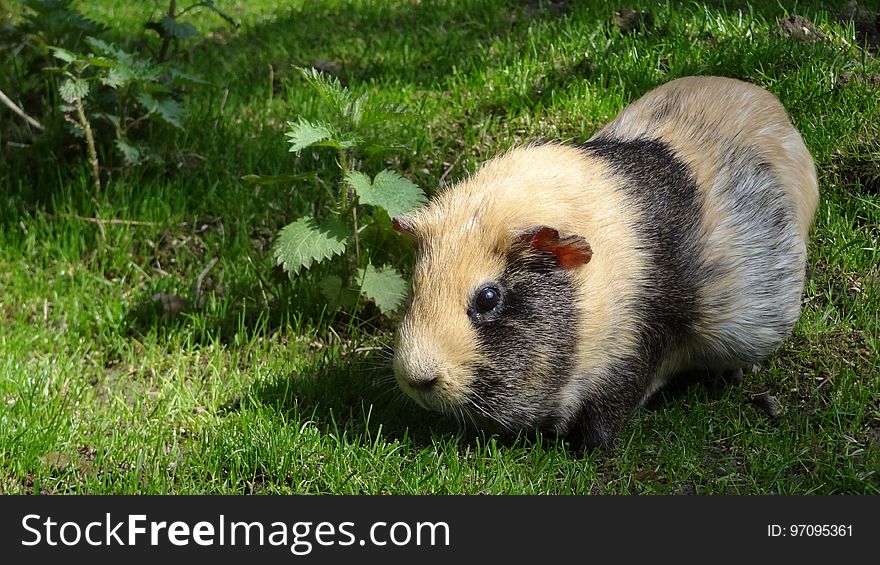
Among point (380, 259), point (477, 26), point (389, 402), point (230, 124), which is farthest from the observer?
point (477, 26)

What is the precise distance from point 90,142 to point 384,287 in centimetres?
196

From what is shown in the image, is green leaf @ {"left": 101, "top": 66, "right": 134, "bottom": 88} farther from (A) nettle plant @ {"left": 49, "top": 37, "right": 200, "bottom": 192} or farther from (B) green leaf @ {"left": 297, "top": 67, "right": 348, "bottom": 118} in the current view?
(B) green leaf @ {"left": 297, "top": 67, "right": 348, "bottom": 118}

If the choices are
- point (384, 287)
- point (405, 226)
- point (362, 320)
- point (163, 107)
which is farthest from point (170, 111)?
point (405, 226)

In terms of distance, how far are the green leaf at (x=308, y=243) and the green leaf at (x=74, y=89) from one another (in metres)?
1.53

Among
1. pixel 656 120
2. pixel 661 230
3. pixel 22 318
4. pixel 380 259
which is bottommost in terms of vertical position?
pixel 22 318

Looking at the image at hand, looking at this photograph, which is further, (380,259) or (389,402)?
(380,259)

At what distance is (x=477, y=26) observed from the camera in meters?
6.48

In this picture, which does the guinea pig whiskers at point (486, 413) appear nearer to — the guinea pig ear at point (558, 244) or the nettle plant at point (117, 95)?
the guinea pig ear at point (558, 244)

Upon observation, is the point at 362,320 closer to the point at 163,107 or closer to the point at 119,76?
the point at 163,107

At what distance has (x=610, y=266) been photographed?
12.5 ft

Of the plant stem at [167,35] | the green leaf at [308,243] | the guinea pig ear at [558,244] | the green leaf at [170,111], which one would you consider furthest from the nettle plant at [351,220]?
the plant stem at [167,35]

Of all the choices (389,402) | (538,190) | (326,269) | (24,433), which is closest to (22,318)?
(24,433)

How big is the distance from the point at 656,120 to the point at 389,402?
173cm

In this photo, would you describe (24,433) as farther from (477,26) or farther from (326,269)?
(477,26)
